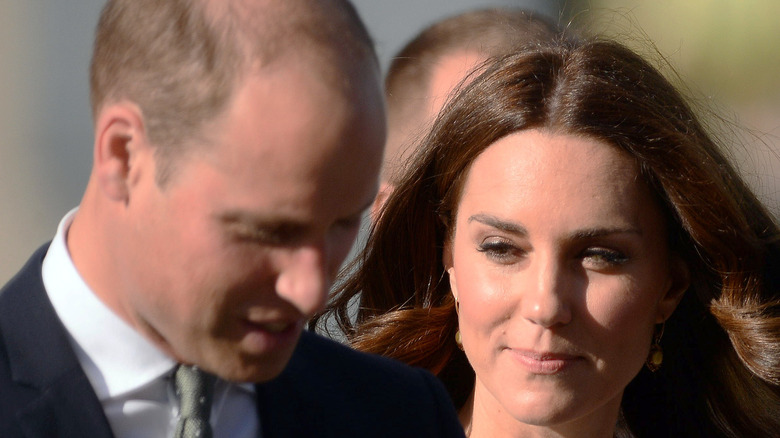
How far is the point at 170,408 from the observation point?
5.43ft

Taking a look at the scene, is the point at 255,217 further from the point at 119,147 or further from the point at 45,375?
the point at 45,375

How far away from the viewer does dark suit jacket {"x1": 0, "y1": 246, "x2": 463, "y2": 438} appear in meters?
1.58

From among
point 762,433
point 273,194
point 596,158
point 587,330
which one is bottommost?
point 762,433

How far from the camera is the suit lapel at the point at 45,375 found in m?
1.57

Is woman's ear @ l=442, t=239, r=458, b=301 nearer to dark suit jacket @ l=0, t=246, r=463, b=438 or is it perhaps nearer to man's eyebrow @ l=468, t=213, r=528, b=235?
man's eyebrow @ l=468, t=213, r=528, b=235

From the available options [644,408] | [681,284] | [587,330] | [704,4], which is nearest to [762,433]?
[644,408]

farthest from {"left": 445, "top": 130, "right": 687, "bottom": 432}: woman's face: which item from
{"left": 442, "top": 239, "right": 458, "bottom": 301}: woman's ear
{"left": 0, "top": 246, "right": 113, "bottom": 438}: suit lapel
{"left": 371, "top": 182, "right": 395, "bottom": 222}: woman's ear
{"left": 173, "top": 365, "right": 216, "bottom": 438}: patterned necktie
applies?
{"left": 0, "top": 246, "right": 113, "bottom": 438}: suit lapel

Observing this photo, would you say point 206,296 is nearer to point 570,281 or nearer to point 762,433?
point 570,281

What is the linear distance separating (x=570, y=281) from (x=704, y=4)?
19.0 feet

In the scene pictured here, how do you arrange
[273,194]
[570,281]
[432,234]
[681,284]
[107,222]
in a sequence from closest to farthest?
[273,194], [107,222], [570,281], [681,284], [432,234]

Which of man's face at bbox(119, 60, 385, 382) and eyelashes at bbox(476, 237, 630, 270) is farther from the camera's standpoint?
eyelashes at bbox(476, 237, 630, 270)

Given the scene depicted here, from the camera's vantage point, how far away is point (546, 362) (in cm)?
294

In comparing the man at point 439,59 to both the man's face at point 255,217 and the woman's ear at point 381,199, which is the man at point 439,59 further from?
the man's face at point 255,217

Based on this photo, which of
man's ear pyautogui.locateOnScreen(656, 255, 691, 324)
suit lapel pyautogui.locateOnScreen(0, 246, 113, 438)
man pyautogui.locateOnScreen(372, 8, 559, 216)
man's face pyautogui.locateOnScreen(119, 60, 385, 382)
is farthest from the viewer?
man pyautogui.locateOnScreen(372, 8, 559, 216)
